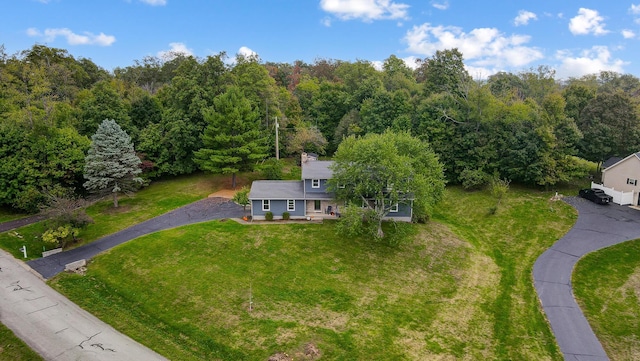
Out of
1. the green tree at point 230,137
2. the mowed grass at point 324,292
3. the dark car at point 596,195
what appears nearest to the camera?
the mowed grass at point 324,292

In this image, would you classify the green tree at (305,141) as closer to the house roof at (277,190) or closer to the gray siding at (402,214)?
the house roof at (277,190)

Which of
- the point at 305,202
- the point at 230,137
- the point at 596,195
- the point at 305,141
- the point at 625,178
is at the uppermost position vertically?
the point at 230,137

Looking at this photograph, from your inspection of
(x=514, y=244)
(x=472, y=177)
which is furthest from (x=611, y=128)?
(x=514, y=244)

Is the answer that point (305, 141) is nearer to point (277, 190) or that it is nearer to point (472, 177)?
point (277, 190)

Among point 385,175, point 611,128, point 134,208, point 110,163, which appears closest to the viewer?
point 385,175

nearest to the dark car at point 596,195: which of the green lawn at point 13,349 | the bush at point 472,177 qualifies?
the bush at point 472,177

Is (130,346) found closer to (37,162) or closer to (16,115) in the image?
(37,162)
